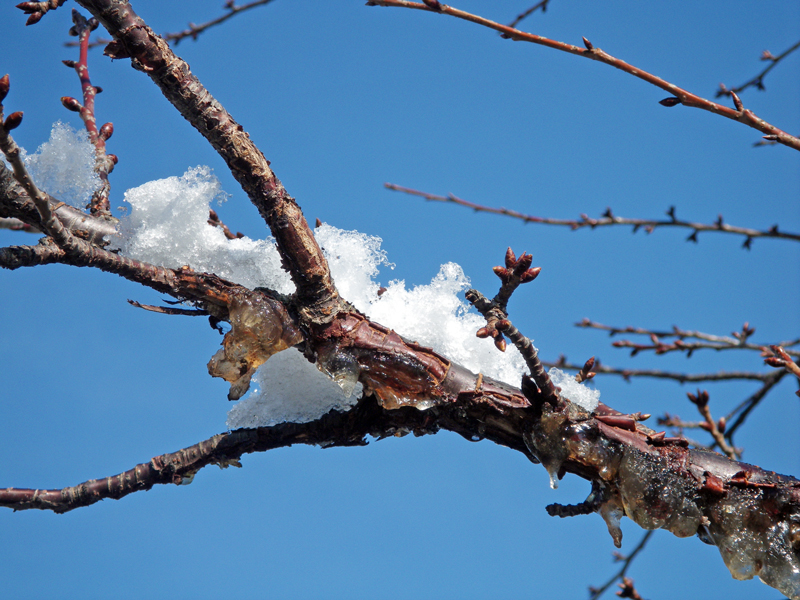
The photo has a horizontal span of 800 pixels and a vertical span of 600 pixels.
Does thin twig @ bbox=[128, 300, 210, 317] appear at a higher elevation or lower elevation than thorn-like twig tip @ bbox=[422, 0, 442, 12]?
lower

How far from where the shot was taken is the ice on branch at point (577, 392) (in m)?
1.53

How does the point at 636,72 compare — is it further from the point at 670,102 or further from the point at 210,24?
the point at 210,24

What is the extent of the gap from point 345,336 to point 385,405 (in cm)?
21

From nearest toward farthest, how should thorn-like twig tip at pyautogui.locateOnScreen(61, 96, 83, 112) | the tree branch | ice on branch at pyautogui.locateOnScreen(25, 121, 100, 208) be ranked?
the tree branch → ice on branch at pyautogui.locateOnScreen(25, 121, 100, 208) → thorn-like twig tip at pyautogui.locateOnScreen(61, 96, 83, 112)

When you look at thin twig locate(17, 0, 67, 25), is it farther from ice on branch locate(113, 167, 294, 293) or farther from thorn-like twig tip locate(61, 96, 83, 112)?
thorn-like twig tip locate(61, 96, 83, 112)

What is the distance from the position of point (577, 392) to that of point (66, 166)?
1.67 m

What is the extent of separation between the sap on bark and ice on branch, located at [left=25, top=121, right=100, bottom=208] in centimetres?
74

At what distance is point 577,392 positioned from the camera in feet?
5.16

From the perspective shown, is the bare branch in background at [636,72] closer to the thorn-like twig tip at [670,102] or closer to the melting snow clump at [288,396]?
the thorn-like twig tip at [670,102]

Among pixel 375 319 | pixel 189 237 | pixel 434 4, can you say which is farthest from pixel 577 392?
pixel 189 237

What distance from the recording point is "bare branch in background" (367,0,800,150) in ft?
3.95

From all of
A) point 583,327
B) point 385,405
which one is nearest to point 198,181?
point 385,405

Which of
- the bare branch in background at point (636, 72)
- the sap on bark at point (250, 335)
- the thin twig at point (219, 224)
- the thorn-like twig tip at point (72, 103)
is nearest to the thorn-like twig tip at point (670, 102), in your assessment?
the bare branch in background at point (636, 72)

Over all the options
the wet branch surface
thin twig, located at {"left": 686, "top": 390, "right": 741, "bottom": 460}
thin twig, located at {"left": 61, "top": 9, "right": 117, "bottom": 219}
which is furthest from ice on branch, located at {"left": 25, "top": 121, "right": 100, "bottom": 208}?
thin twig, located at {"left": 686, "top": 390, "right": 741, "bottom": 460}
